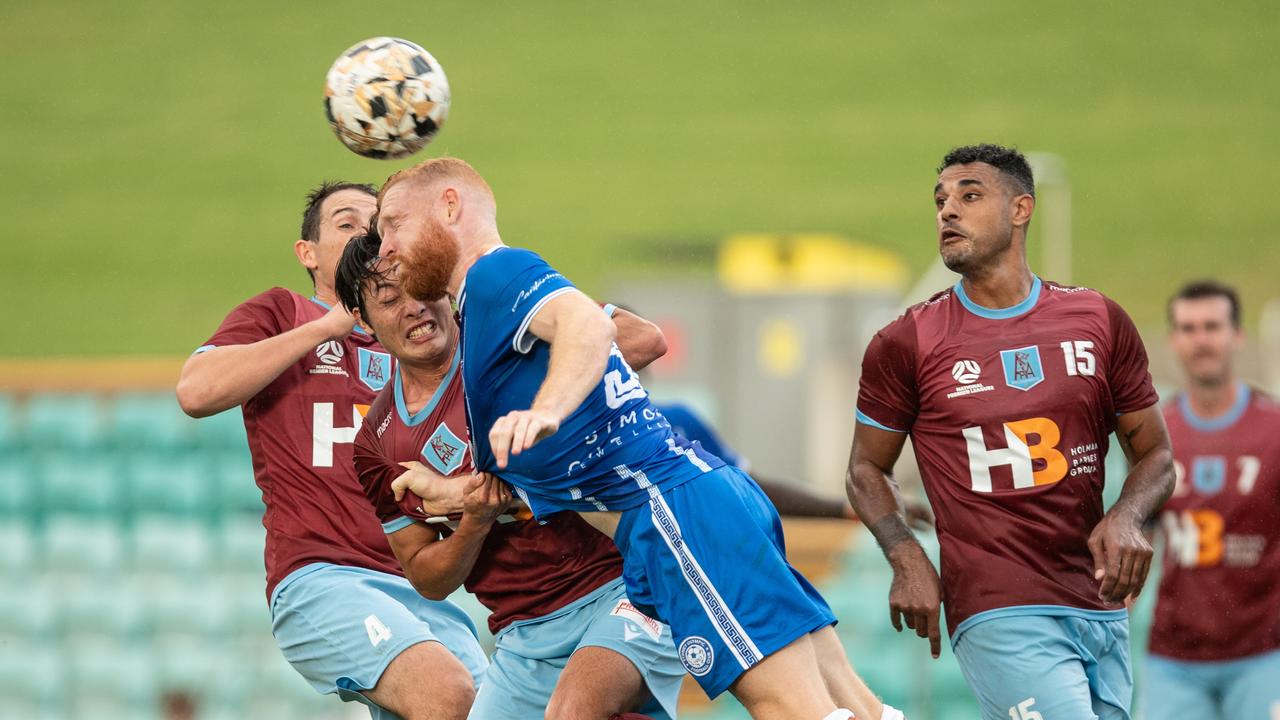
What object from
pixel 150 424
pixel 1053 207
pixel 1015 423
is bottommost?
pixel 150 424

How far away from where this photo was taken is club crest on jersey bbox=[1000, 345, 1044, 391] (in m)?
4.96

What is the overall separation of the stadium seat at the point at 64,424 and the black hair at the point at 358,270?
685 centimetres

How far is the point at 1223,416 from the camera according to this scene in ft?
24.5

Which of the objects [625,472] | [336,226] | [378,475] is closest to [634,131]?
[336,226]

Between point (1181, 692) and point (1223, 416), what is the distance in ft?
4.62

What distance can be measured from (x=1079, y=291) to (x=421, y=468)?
241cm

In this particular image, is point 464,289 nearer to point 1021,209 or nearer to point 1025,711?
point 1021,209

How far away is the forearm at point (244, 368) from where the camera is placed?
5.04m

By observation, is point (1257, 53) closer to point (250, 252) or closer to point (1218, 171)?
point (1218, 171)

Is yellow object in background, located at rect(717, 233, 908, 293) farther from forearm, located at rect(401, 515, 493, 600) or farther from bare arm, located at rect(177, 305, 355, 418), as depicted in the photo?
forearm, located at rect(401, 515, 493, 600)

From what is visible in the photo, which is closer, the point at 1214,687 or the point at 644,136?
the point at 1214,687

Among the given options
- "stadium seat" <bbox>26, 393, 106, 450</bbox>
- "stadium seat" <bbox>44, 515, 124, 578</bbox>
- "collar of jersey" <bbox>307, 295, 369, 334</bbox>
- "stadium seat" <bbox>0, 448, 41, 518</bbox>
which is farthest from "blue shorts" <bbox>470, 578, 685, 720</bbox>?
"stadium seat" <bbox>0, 448, 41, 518</bbox>

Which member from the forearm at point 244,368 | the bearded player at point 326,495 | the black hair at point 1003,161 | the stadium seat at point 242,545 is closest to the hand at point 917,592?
the black hair at point 1003,161

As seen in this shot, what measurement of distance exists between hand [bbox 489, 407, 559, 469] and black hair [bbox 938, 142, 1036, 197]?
2096mm
